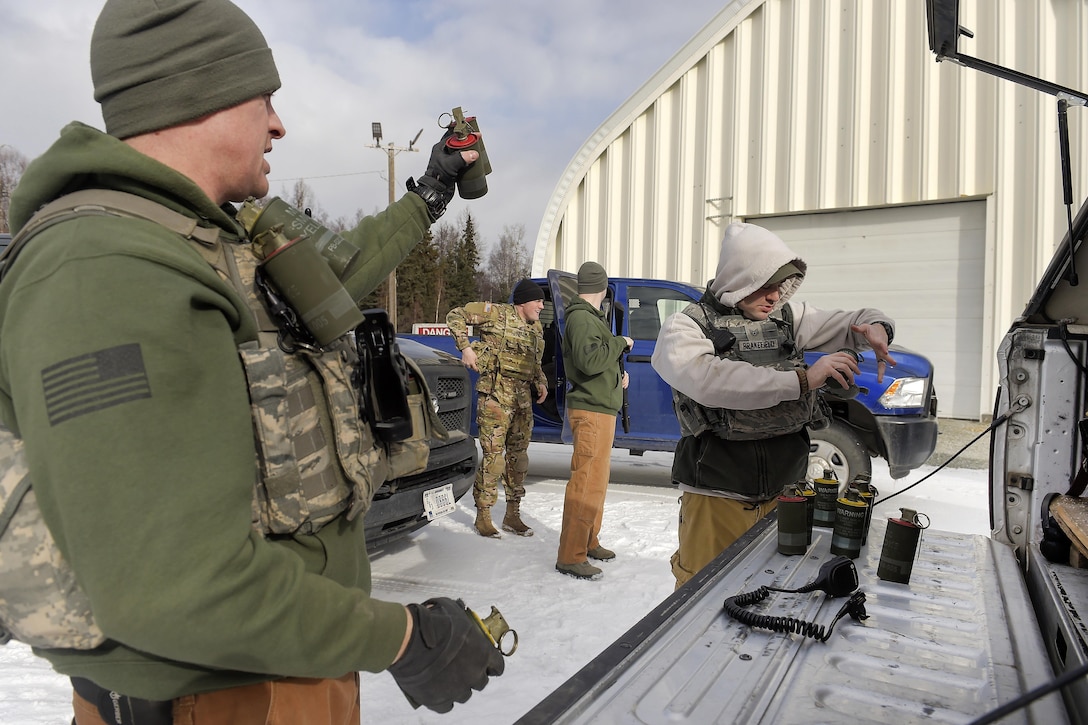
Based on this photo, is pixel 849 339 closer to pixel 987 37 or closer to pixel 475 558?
pixel 475 558

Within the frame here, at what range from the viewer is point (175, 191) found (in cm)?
106

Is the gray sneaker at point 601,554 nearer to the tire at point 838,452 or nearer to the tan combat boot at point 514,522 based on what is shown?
the tan combat boot at point 514,522

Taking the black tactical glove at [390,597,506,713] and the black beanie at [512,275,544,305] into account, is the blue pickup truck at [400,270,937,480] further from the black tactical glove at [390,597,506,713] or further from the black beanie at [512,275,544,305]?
the black tactical glove at [390,597,506,713]

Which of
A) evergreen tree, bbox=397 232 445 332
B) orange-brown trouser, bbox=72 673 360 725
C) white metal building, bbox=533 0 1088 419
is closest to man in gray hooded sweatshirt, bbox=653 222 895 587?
orange-brown trouser, bbox=72 673 360 725

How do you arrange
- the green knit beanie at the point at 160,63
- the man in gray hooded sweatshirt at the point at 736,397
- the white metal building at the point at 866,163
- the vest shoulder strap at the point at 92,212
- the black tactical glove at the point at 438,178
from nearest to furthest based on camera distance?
1. the vest shoulder strap at the point at 92,212
2. the green knit beanie at the point at 160,63
3. the black tactical glove at the point at 438,178
4. the man in gray hooded sweatshirt at the point at 736,397
5. the white metal building at the point at 866,163

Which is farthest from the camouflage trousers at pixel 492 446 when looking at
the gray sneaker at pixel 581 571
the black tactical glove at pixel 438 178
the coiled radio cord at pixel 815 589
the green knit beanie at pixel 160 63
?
the green knit beanie at pixel 160 63

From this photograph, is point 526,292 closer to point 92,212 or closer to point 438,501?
point 438,501

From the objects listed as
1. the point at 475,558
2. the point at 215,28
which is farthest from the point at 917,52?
the point at 215,28

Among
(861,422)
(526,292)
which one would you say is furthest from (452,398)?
(861,422)

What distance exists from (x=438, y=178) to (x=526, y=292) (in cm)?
336

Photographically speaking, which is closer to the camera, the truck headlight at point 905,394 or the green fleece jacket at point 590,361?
the green fleece jacket at point 590,361

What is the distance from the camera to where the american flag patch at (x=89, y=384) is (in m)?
0.81

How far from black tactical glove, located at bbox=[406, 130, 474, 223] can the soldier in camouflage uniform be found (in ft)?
10.5

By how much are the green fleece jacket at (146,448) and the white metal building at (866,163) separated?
10.2 metres
